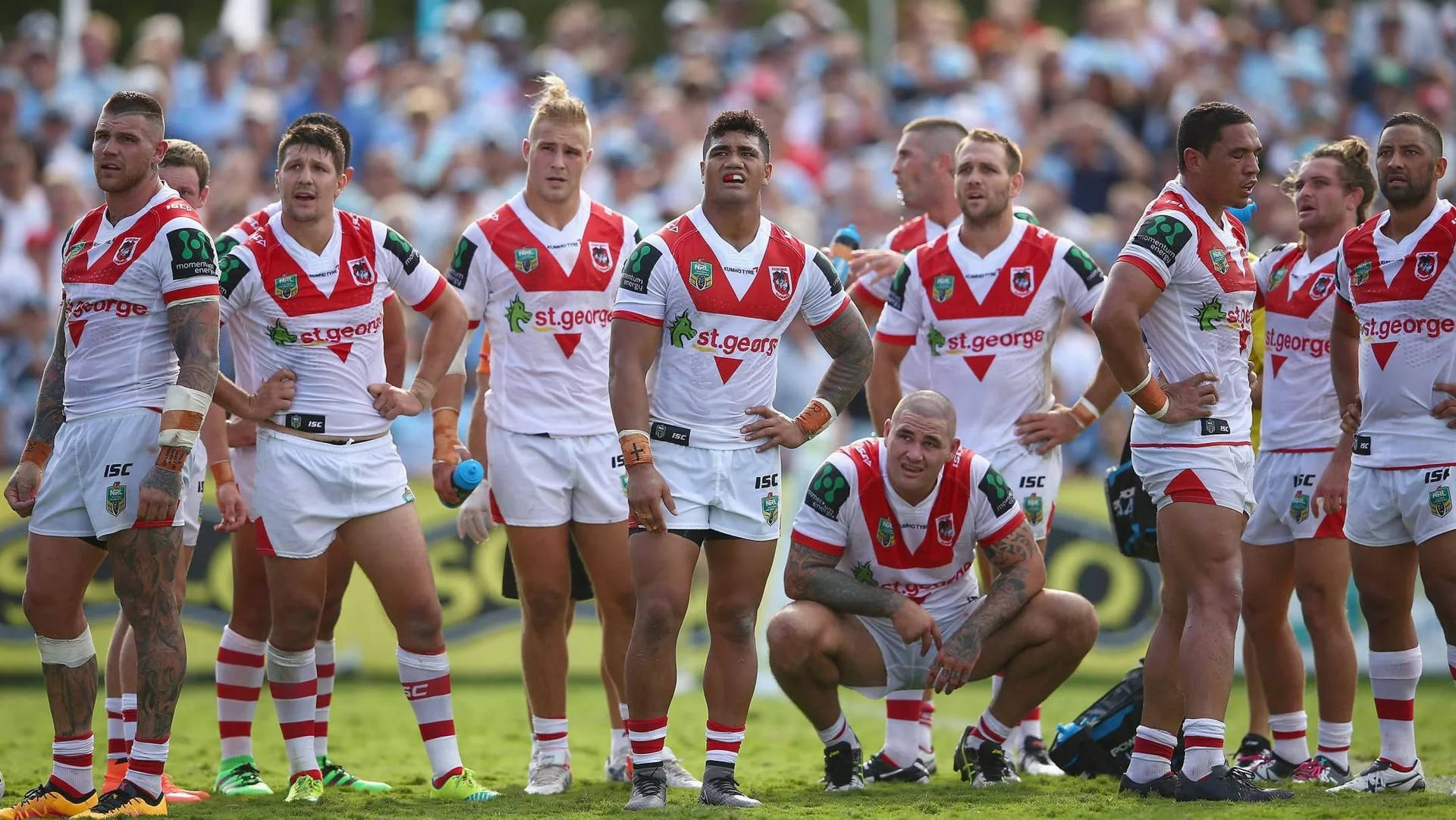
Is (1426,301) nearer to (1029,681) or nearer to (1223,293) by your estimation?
(1223,293)

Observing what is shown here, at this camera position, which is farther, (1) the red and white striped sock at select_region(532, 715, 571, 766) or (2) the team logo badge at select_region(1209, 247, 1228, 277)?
(1) the red and white striped sock at select_region(532, 715, 571, 766)

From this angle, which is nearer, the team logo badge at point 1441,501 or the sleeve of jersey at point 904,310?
the team logo badge at point 1441,501

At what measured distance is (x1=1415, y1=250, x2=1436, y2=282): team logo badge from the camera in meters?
6.87

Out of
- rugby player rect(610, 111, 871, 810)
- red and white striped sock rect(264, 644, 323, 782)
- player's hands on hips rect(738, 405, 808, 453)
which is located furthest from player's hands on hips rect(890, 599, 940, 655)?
red and white striped sock rect(264, 644, 323, 782)

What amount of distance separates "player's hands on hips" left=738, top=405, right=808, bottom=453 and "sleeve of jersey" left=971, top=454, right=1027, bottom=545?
3.21 feet

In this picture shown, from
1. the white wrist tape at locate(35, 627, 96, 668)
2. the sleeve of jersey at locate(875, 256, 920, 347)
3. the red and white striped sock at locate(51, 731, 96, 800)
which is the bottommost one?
the red and white striped sock at locate(51, 731, 96, 800)

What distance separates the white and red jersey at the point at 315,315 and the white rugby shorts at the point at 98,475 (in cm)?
74

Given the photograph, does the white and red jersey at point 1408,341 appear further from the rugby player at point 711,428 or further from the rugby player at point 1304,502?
the rugby player at point 711,428

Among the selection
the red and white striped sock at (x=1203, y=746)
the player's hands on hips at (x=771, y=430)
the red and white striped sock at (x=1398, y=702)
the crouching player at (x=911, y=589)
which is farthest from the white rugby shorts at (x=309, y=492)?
the red and white striped sock at (x=1398, y=702)

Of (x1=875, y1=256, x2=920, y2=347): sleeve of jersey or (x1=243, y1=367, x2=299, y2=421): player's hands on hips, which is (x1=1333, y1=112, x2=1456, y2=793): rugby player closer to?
(x1=875, y1=256, x2=920, y2=347): sleeve of jersey

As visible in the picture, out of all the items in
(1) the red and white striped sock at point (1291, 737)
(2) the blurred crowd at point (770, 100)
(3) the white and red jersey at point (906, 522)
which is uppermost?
(2) the blurred crowd at point (770, 100)

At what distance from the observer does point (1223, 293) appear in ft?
22.7

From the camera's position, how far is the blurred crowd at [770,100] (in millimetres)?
15211

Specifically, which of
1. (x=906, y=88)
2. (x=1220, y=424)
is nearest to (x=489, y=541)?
(x=1220, y=424)
